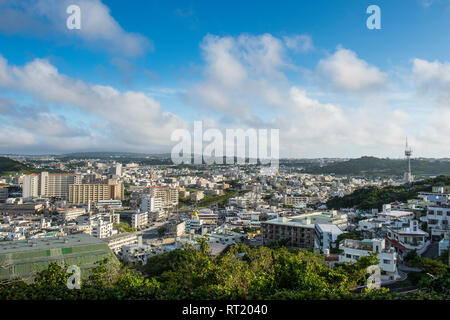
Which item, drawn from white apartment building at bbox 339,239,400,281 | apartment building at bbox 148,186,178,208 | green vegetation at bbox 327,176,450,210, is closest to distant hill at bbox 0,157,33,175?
apartment building at bbox 148,186,178,208

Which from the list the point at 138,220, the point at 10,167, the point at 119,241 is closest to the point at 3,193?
the point at 10,167

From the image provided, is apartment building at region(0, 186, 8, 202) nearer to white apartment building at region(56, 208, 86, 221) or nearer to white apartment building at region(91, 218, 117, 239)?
white apartment building at region(56, 208, 86, 221)

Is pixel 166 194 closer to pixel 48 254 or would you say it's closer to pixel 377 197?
pixel 377 197

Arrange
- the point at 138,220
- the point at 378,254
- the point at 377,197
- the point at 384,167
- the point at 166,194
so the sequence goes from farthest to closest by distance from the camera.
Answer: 1. the point at 384,167
2. the point at 166,194
3. the point at 138,220
4. the point at 377,197
5. the point at 378,254

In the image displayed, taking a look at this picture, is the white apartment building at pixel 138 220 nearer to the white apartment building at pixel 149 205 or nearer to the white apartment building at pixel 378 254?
the white apartment building at pixel 149 205

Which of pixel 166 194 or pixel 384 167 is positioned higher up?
pixel 384 167
